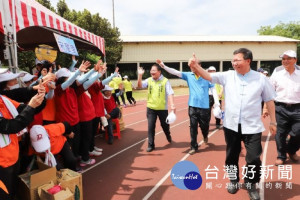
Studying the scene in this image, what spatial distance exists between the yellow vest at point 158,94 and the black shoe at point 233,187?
233 centimetres

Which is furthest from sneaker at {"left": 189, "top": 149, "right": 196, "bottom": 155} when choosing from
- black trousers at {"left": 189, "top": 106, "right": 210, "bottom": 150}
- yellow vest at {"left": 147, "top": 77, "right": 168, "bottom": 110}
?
yellow vest at {"left": 147, "top": 77, "right": 168, "bottom": 110}

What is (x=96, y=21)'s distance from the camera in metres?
23.4

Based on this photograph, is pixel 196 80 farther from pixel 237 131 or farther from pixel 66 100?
pixel 66 100

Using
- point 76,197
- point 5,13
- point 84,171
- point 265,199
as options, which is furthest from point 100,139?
point 265,199

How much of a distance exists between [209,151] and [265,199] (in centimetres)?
207

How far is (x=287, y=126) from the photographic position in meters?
4.30

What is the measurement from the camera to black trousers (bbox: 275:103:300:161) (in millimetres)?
4105

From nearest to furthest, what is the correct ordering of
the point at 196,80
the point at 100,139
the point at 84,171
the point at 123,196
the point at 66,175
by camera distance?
the point at 66,175 < the point at 123,196 < the point at 84,171 < the point at 196,80 < the point at 100,139

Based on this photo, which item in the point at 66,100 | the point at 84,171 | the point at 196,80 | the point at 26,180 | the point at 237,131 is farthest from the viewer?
the point at 196,80

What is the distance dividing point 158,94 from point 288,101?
8.74ft

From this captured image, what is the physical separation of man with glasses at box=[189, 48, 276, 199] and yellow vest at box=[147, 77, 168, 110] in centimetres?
200

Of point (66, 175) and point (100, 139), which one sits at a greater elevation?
point (66, 175)

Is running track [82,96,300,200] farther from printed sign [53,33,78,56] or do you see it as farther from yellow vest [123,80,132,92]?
yellow vest [123,80,132,92]

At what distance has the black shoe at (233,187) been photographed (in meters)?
3.40
